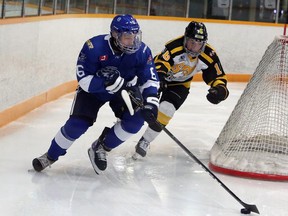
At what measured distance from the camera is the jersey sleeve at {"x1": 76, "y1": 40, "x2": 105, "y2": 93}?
3.98m

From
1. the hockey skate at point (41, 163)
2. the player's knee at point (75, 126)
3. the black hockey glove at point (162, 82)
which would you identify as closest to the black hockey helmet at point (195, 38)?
the black hockey glove at point (162, 82)

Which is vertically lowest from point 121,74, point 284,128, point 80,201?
point 80,201

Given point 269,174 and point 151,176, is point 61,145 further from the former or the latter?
point 269,174

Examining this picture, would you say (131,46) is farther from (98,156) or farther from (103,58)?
(98,156)

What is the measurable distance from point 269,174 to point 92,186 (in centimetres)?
107

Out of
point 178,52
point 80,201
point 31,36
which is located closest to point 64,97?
point 31,36

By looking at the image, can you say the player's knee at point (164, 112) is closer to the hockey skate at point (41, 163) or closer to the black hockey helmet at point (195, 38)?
the black hockey helmet at point (195, 38)

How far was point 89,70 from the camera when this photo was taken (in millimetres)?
4039

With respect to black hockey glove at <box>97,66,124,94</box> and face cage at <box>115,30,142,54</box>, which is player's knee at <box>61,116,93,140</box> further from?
face cage at <box>115,30,142,54</box>

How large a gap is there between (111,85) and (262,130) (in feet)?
4.06

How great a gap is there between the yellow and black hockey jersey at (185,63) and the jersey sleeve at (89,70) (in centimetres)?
74

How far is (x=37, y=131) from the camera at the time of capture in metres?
5.65

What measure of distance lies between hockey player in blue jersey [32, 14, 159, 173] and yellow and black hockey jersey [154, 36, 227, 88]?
54cm

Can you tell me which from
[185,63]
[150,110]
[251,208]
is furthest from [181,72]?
[251,208]
